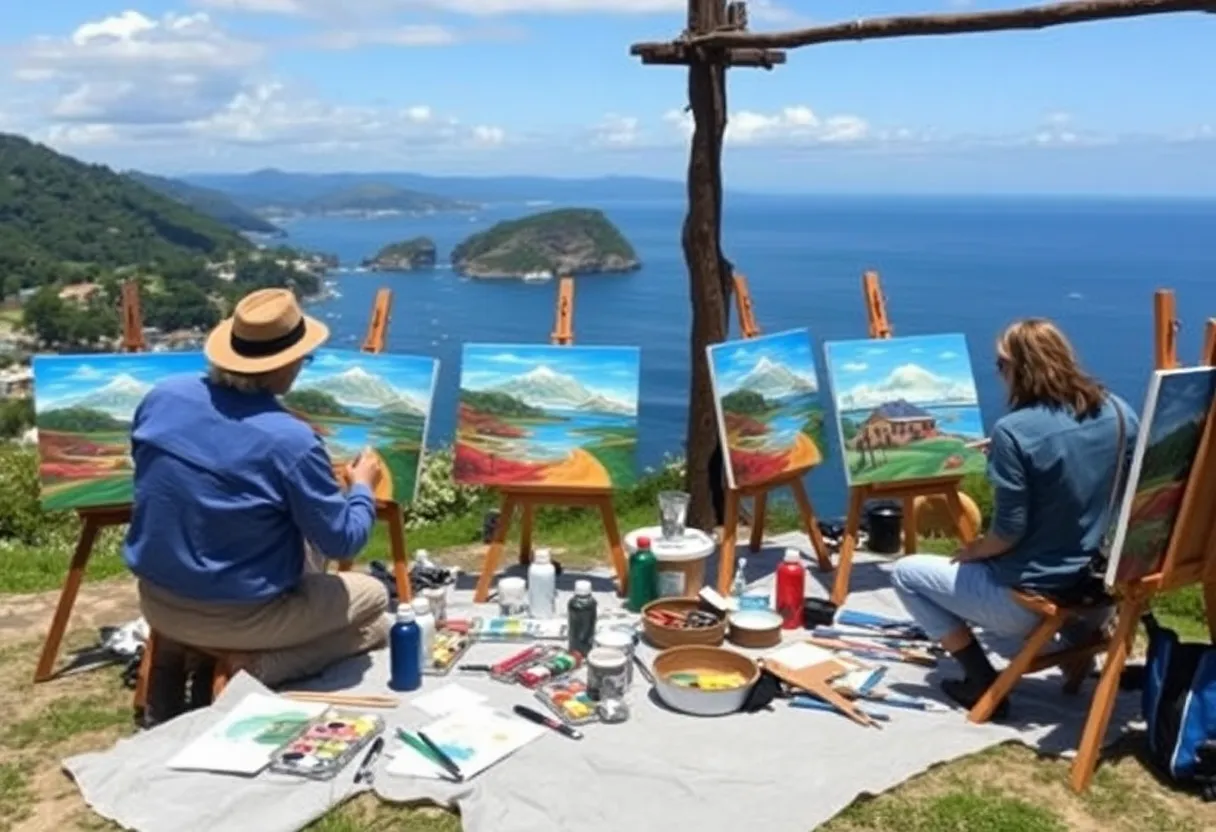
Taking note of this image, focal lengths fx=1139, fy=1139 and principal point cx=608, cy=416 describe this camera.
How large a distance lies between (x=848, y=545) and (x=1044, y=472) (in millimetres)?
1708

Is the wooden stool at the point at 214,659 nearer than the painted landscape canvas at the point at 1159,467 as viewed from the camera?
No

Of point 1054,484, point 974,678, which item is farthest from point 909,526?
point 1054,484

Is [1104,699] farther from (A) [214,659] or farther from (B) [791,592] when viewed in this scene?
(A) [214,659]

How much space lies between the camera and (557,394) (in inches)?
224

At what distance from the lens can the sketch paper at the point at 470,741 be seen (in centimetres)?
377

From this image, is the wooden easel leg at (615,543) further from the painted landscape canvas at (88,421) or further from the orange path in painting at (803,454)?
the painted landscape canvas at (88,421)

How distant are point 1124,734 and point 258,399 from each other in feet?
10.9

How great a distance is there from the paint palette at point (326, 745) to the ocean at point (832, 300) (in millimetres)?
10404

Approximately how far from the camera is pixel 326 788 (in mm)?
3643

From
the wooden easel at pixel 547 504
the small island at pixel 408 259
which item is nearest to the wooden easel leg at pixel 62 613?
the wooden easel at pixel 547 504

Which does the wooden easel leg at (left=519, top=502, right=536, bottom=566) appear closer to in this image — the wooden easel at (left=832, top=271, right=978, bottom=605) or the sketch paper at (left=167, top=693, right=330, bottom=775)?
the wooden easel at (left=832, top=271, right=978, bottom=605)

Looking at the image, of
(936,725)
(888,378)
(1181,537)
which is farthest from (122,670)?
(1181,537)

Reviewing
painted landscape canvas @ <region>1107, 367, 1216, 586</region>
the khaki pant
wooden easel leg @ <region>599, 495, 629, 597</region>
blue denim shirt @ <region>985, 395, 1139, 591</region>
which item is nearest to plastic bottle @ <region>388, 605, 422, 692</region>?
the khaki pant

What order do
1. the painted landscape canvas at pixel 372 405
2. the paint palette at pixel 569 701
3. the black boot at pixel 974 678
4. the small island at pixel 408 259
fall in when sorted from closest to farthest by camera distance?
1. the paint palette at pixel 569 701
2. the black boot at pixel 974 678
3. the painted landscape canvas at pixel 372 405
4. the small island at pixel 408 259
